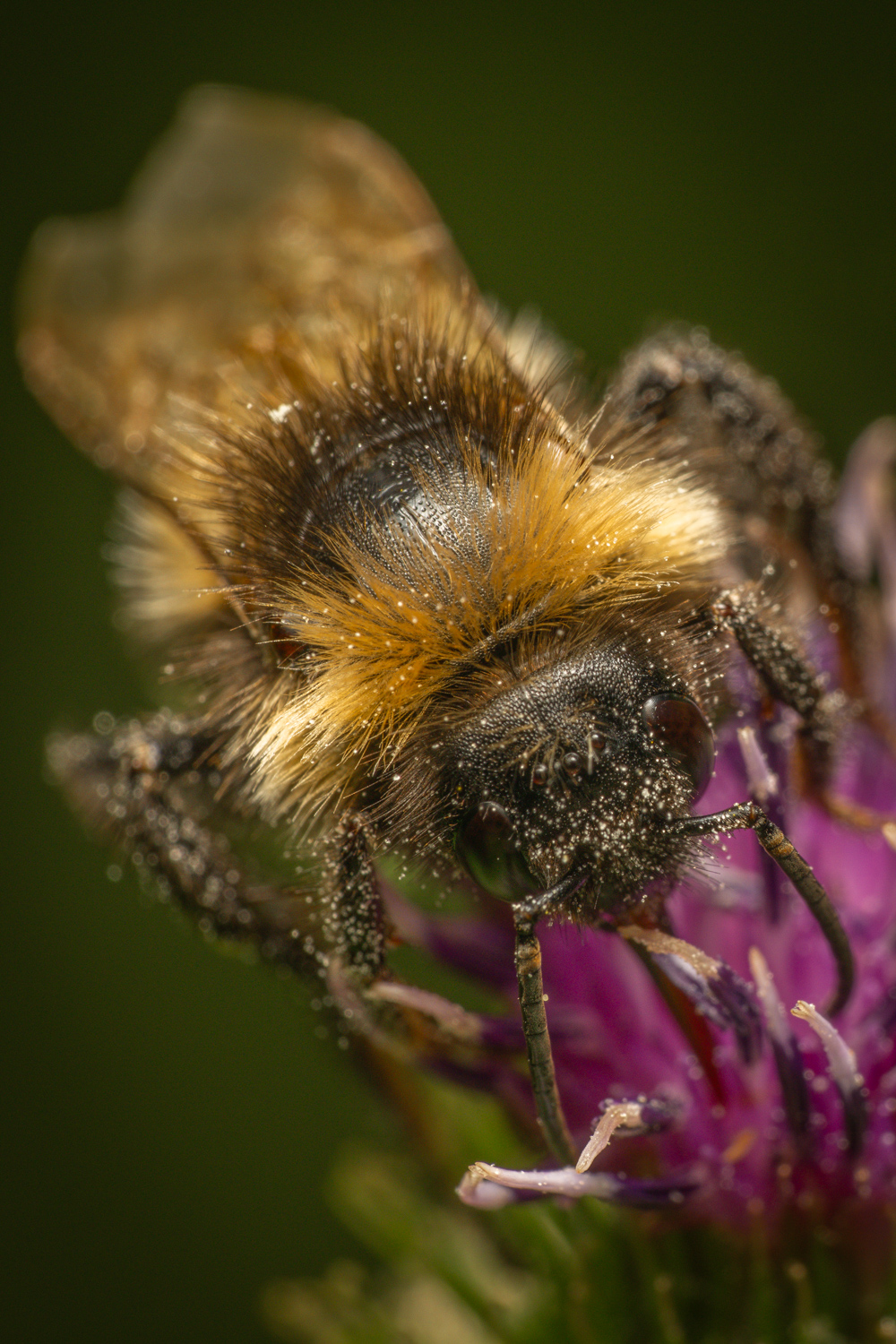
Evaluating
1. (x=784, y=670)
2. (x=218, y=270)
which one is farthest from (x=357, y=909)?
(x=218, y=270)

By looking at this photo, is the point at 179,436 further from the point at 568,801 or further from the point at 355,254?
the point at 568,801

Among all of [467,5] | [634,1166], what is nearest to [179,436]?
[634,1166]

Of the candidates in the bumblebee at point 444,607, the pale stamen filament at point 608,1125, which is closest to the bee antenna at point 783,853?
the bumblebee at point 444,607

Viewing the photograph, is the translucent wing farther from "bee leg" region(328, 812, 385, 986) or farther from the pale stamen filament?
the pale stamen filament

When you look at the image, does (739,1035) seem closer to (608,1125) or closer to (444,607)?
(608,1125)

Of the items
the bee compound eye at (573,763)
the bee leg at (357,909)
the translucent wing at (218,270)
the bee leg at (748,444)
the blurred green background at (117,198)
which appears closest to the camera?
the bee compound eye at (573,763)

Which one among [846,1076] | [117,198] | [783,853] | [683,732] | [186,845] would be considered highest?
[117,198]

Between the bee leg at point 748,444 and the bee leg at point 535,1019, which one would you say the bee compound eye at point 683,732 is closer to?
the bee leg at point 535,1019
